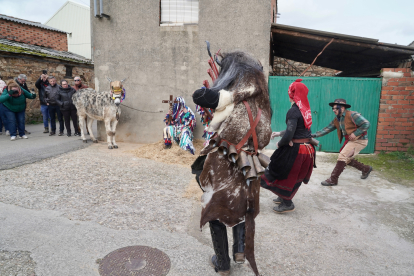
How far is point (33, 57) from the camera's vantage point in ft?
38.6

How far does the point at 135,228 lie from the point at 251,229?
5.23 ft

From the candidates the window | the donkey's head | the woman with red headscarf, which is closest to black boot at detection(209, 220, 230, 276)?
the woman with red headscarf

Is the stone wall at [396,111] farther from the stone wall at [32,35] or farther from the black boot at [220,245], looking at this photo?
the stone wall at [32,35]

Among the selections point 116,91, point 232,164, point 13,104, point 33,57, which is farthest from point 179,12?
point 33,57

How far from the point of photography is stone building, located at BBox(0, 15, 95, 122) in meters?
11.1

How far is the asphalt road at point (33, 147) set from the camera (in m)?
5.82

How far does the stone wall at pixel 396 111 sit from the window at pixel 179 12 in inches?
208

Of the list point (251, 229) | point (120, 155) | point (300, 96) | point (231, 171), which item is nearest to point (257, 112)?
point (231, 171)

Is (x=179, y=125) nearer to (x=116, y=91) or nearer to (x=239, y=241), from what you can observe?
(x=116, y=91)

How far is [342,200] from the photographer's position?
439 cm

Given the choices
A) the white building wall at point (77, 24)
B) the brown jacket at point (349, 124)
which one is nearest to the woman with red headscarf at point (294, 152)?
the brown jacket at point (349, 124)

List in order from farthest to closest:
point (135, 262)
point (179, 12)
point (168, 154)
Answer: point (179, 12) → point (168, 154) → point (135, 262)

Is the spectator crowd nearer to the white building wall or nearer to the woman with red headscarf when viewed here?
the woman with red headscarf

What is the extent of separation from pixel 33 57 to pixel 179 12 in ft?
25.5
